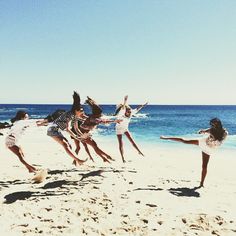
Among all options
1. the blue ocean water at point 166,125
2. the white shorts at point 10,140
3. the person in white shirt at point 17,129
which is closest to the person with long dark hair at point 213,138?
the blue ocean water at point 166,125

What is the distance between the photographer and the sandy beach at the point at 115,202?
544cm

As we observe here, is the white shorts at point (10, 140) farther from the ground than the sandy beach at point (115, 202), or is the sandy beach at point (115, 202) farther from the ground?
the white shorts at point (10, 140)

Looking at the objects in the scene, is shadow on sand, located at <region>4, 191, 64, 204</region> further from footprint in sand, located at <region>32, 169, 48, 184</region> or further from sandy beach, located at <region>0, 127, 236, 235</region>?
footprint in sand, located at <region>32, 169, 48, 184</region>

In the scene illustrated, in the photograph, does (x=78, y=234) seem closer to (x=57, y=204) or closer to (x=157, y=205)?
(x=57, y=204)

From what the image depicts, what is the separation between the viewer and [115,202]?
6520 millimetres

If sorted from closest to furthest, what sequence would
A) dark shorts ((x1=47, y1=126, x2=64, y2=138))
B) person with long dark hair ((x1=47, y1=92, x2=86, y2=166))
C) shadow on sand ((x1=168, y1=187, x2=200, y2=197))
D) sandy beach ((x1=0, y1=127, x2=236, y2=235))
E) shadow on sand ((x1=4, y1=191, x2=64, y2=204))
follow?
sandy beach ((x1=0, y1=127, x2=236, y2=235))
shadow on sand ((x1=4, y1=191, x2=64, y2=204))
shadow on sand ((x1=168, y1=187, x2=200, y2=197))
person with long dark hair ((x1=47, y1=92, x2=86, y2=166))
dark shorts ((x1=47, y1=126, x2=64, y2=138))

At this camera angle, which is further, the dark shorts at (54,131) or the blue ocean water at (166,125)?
the blue ocean water at (166,125)

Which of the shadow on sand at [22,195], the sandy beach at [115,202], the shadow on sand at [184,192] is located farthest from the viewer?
the shadow on sand at [184,192]

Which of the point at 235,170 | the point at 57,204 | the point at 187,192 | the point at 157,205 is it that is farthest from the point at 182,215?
the point at 235,170

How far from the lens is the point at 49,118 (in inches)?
357

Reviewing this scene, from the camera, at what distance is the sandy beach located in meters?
5.44

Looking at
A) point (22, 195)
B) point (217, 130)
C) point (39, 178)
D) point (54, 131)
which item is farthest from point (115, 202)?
point (217, 130)

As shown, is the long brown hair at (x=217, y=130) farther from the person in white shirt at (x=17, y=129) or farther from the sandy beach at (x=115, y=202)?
the person in white shirt at (x=17, y=129)

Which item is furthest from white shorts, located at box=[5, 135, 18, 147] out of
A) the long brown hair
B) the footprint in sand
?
the long brown hair
